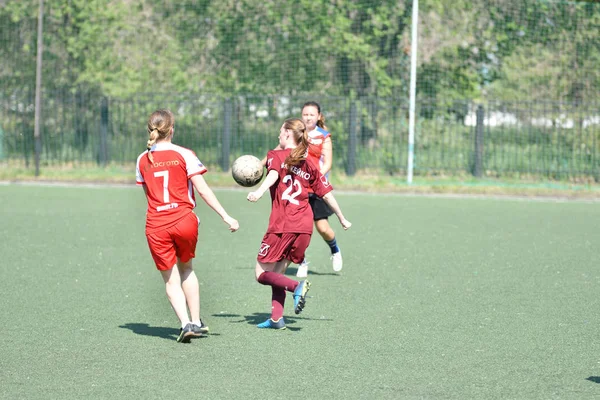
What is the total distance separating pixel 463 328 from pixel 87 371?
2909mm

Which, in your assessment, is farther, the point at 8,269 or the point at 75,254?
the point at 75,254

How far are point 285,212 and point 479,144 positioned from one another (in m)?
17.5

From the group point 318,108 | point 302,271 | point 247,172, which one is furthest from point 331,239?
point 247,172

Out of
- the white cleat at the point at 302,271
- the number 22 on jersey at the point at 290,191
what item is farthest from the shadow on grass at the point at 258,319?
the white cleat at the point at 302,271

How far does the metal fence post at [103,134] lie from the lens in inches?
999

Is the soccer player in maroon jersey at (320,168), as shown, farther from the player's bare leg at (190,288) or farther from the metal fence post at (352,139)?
the metal fence post at (352,139)

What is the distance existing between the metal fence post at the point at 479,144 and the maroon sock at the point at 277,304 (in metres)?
17.2

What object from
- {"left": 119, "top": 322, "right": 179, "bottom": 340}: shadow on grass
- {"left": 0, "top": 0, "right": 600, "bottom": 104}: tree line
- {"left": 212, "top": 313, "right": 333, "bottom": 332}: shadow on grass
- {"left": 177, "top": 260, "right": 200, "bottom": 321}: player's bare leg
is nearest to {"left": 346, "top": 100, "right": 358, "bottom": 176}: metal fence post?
{"left": 0, "top": 0, "right": 600, "bottom": 104}: tree line

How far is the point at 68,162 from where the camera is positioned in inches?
998

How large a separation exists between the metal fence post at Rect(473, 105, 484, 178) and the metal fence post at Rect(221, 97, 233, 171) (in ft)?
20.1

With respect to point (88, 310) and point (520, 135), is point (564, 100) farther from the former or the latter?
point (88, 310)

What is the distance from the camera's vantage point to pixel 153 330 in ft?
24.3

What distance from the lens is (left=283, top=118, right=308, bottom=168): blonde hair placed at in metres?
7.44

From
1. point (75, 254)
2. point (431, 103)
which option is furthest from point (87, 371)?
point (431, 103)
